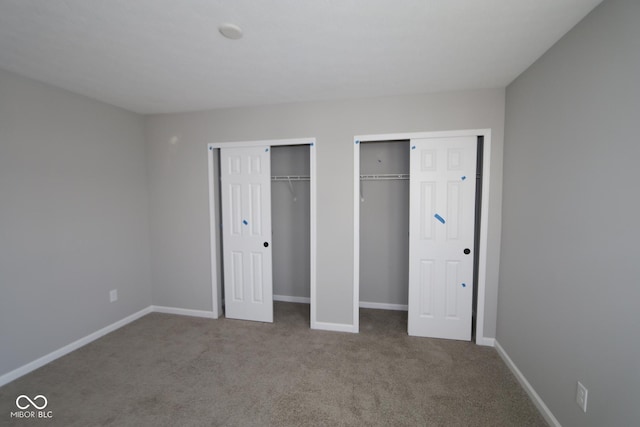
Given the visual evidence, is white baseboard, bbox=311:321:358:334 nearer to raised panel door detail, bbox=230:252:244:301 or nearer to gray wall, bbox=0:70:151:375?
raised panel door detail, bbox=230:252:244:301

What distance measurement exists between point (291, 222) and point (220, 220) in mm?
974

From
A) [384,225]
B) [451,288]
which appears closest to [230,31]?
[384,225]

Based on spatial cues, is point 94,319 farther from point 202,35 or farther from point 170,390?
point 202,35

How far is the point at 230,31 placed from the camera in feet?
5.61

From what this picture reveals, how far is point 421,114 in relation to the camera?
2.81 metres

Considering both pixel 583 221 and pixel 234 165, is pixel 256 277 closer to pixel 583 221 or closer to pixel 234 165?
pixel 234 165

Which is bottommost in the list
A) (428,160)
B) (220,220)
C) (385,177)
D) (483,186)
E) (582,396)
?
(582,396)

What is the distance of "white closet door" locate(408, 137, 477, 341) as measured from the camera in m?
2.79

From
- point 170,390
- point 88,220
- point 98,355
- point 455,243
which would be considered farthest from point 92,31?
point 455,243

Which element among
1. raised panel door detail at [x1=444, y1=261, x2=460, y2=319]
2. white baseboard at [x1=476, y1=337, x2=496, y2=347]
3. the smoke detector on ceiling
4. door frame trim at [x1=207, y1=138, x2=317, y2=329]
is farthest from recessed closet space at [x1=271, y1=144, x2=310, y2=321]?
white baseboard at [x1=476, y1=337, x2=496, y2=347]

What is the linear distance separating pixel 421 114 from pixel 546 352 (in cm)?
228

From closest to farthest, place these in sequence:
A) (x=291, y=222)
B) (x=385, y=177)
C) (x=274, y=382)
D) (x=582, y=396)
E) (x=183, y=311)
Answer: (x=582, y=396), (x=274, y=382), (x=385, y=177), (x=183, y=311), (x=291, y=222)

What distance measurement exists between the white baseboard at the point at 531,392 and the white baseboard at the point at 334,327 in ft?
4.69

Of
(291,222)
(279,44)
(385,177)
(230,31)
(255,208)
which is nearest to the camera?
(230,31)
